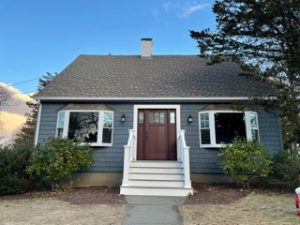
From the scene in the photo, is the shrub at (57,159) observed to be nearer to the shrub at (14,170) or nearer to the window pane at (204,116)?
the shrub at (14,170)

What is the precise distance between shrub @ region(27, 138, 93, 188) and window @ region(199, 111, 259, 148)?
4388 millimetres

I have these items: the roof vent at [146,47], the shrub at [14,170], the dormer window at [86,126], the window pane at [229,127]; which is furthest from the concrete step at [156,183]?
the roof vent at [146,47]

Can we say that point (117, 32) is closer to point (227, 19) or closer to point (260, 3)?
point (227, 19)

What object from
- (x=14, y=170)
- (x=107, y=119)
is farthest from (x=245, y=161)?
(x=14, y=170)

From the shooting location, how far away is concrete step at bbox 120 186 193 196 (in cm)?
747

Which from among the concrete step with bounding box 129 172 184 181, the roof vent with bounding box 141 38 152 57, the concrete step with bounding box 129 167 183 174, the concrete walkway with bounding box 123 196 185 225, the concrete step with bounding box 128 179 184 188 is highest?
the roof vent with bounding box 141 38 152 57

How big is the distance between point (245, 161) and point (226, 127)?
185cm

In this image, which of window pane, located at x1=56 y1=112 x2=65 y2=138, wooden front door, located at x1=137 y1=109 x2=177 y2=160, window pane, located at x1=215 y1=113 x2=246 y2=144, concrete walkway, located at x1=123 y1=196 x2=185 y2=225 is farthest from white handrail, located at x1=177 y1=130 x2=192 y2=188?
window pane, located at x1=56 y1=112 x2=65 y2=138

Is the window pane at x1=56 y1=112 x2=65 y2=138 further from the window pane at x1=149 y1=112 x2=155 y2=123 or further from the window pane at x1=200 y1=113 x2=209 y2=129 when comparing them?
the window pane at x1=200 y1=113 x2=209 y2=129

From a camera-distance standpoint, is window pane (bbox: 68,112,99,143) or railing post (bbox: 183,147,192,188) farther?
window pane (bbox: 68,112,99,143)

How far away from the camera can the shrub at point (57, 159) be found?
7.99 metres

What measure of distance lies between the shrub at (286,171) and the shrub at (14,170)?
780cm

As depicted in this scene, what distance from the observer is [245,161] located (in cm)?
802

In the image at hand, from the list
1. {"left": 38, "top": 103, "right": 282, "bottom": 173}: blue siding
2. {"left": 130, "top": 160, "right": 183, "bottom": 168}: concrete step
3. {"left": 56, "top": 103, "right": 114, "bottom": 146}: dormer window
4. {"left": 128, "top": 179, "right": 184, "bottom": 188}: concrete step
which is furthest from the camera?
{"left": 56, "top": 103, "right": 114, "bottom": 146}: dormer window
